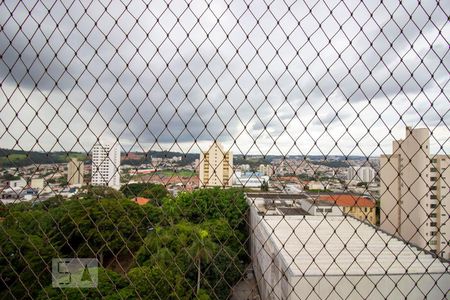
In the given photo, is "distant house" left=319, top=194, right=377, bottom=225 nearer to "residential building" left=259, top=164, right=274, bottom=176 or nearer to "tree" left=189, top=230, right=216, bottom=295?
"residential building" left=259, top=164, right=274, bottom=176

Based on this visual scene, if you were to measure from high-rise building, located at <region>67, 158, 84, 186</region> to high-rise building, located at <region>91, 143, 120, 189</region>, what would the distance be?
0.17 feet

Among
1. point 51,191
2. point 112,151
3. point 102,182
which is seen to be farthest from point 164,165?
point 51,191

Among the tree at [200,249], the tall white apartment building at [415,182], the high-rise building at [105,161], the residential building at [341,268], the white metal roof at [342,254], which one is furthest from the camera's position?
the white metal roof at [342,254]

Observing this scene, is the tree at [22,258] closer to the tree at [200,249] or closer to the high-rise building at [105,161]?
the high-rise building at [105,161]

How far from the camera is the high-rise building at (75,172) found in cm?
137

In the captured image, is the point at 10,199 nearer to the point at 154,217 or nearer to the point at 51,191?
the point at 51,191

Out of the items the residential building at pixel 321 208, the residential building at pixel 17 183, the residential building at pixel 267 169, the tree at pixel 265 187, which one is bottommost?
the residential building at pixel 321 208

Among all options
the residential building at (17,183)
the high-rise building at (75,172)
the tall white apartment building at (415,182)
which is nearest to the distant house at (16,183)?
the residential building at (17,183)

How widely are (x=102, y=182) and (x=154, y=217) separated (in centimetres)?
1055

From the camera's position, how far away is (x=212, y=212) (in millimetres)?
13641

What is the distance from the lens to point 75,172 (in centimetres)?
142

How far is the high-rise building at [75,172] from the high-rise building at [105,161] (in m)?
0.05

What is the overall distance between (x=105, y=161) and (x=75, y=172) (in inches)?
5.8

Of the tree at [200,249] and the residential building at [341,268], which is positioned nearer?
the tree at [200,249]
